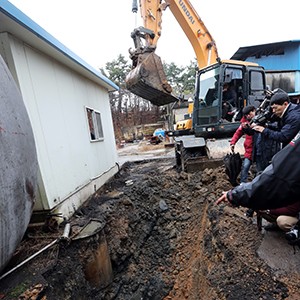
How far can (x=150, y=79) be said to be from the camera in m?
5.21

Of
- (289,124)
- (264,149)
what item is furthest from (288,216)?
(264,149)

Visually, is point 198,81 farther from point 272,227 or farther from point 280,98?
point 272,227

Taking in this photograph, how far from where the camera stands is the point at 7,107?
1805mm

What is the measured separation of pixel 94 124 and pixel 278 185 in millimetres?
5186

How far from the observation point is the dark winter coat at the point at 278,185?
5.28 feet

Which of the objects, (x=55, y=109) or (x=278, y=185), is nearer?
(x=278, y=185)

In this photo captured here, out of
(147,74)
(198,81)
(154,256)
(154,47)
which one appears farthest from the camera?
(198,81)

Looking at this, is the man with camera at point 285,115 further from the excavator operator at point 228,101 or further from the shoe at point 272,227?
the excavator operator at point 228,101

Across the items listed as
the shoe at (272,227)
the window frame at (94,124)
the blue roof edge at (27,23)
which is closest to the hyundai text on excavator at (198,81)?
the window frame at (94,124)

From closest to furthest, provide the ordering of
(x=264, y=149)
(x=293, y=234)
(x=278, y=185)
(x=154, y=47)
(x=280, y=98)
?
(x=278, y=185) < (x=293, y=234) < (x=280, y=98) < (x=264, y=149) < (x=154, y=47)

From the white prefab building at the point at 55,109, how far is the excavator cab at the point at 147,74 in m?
1.16

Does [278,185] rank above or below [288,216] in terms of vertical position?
above

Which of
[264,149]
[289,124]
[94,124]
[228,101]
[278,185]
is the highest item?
[228,101]

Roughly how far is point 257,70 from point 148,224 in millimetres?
5071
